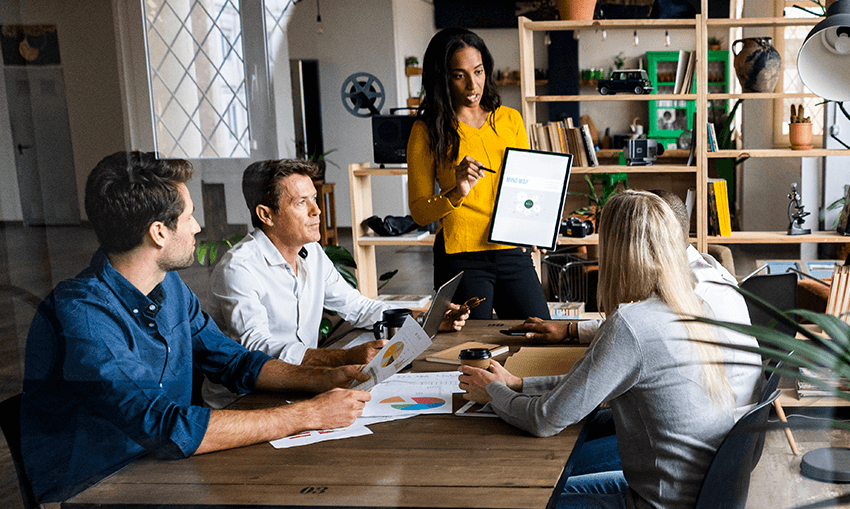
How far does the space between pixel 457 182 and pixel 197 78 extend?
1.55 m

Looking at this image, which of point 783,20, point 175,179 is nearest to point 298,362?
point 175,179

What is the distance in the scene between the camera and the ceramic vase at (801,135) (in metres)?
4.25

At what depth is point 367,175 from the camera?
4371mm

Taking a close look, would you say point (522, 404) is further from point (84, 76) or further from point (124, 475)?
point (84, 76)

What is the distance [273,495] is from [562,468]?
1.56 ft

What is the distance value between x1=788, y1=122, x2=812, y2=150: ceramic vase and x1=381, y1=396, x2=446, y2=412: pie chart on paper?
3.62 metres

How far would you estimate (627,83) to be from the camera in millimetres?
4219

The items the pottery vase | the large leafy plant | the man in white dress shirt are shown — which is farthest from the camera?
the pottery vase

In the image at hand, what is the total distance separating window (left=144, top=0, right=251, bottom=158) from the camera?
282cm

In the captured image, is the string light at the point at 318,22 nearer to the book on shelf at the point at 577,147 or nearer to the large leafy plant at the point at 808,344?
the book on shelf at the point at 577,147

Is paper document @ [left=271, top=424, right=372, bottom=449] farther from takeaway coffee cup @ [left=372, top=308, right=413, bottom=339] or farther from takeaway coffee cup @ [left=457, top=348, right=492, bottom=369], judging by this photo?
takeaway coffee cup @ [left=372, top=308, right=413, bottom=339]

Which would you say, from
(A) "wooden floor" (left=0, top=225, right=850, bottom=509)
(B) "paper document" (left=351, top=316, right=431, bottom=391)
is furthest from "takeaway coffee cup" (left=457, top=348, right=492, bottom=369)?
(A) "wooden floor" (left=0, top=225, right=850, bottom=509)

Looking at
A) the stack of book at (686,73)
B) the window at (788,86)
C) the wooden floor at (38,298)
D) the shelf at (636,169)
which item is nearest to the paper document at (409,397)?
the wooden floor at (38,298)

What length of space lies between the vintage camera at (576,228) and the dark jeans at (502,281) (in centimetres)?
181
